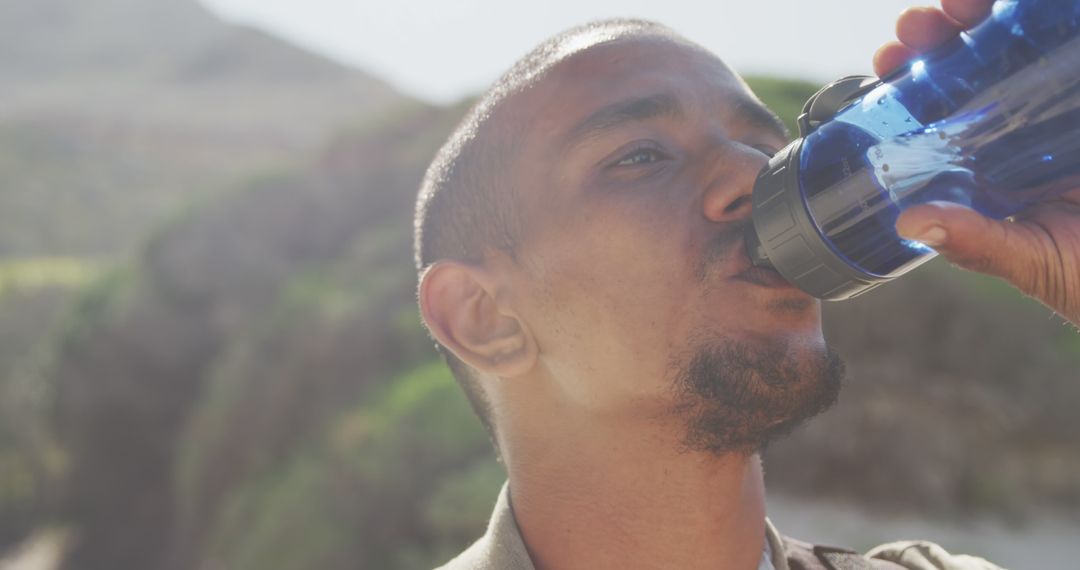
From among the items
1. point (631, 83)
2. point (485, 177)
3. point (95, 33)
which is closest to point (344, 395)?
point (485, 177)

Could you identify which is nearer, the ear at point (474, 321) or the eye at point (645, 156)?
the eye at point (645, 156)

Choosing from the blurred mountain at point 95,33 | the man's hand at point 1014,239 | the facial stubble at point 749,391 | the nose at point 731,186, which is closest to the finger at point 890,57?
the man's hand at point 1014,239

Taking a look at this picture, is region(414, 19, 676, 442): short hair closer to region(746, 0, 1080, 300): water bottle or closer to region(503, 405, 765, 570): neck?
region(503, 405, 765, 570): neck

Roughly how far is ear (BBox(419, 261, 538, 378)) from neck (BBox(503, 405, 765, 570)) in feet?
0.56

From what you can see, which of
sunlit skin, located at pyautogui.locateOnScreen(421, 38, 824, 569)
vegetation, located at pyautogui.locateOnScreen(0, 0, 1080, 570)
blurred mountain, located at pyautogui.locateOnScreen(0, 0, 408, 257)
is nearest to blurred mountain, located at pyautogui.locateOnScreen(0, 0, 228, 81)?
blurred mountain, located at pyautogui.locateOnScreen(0, 0, 408, 257)

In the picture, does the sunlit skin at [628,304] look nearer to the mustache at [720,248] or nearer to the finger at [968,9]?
the mustache at [720,248]

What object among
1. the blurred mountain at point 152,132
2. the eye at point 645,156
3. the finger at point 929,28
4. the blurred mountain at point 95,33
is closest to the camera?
the finger at point 929,28

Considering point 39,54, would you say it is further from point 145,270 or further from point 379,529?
point 379,529

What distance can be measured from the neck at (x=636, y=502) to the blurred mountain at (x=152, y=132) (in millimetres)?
22069

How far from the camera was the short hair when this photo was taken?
6.80 ft

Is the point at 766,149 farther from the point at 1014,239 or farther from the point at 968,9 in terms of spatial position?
the point at 1014,239

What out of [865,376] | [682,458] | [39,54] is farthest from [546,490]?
[39,54]

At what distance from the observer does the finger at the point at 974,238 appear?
1340 mm

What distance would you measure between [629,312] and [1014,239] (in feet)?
2.30
